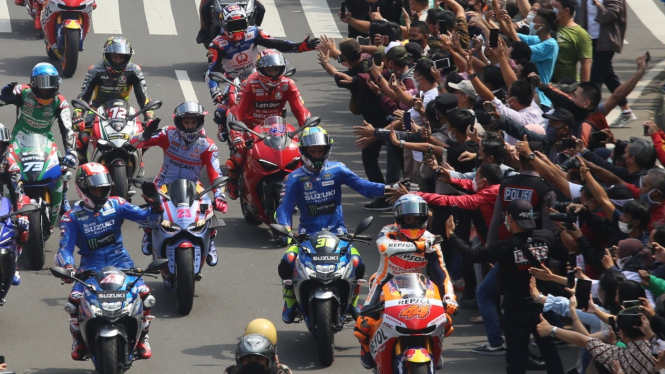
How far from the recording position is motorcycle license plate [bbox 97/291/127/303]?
11500 mm

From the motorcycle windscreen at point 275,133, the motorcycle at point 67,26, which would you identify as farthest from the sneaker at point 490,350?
the motorcycle at point 67,26

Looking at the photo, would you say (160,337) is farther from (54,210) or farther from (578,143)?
(578,143)

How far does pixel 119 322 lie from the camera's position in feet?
37.8

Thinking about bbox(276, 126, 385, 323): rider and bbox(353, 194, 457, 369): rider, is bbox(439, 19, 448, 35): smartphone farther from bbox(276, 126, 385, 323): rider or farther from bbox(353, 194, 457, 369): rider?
bbox(353, 194, 457, 369): rider

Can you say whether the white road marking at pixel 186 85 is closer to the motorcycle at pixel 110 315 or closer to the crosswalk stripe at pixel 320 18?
the crosswalk stripe at pixel 320 18

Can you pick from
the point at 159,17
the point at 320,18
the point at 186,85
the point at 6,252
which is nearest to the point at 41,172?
the point at 6,252

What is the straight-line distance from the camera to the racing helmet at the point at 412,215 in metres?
11.5

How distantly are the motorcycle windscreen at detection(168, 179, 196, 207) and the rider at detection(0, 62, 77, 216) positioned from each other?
2757mm

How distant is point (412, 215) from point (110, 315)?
278 cm

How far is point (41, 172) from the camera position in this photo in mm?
15664

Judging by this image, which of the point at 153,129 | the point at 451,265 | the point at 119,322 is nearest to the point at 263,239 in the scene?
the point at 153,129

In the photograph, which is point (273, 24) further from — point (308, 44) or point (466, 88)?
point (466, 88)

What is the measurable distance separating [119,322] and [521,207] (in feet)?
12.0

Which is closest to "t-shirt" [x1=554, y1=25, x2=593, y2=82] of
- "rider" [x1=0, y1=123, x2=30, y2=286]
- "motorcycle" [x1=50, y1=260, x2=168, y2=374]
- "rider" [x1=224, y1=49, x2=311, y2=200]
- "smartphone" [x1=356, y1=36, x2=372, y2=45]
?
"smartphone" [x1=356, y1=36, x2=372, y2=45]
